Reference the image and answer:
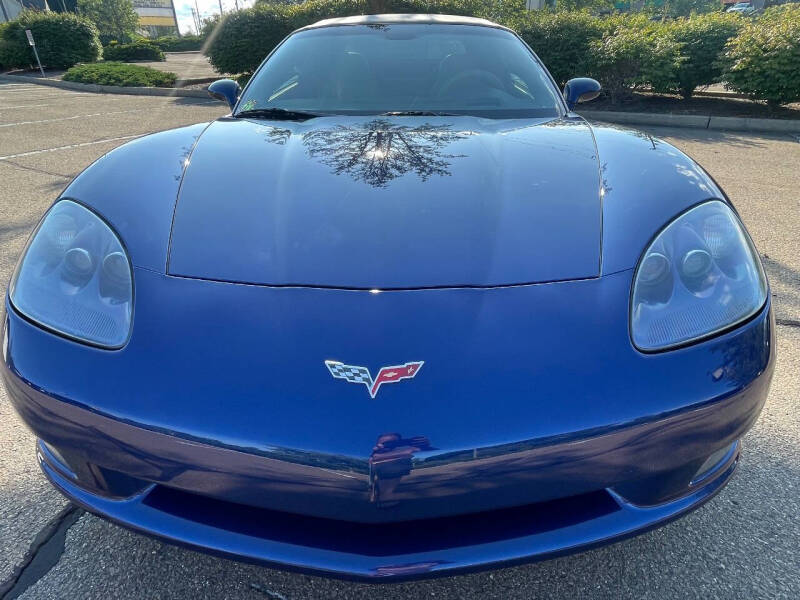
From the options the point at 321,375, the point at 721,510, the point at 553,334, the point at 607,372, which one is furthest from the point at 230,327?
the point at 721,510

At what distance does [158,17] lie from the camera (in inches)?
2827

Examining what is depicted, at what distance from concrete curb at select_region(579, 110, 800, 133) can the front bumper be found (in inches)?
284

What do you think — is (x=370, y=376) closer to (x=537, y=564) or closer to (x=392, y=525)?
(x=392, y=525)

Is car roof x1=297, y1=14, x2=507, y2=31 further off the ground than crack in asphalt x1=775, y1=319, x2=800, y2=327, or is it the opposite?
car roof x1=297, y1=14, x2=507, y2=31

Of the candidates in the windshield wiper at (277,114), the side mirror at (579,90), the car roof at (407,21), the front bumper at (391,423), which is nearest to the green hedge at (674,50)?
the side mirror at (579,90)

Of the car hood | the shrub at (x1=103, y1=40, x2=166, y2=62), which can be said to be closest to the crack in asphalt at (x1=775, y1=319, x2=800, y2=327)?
the car hood

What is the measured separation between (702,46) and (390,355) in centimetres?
991

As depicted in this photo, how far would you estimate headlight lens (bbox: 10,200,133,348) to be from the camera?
1161 mm

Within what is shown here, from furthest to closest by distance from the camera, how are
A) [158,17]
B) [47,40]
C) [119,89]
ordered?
[158,17] → [47,40] → [119,89]

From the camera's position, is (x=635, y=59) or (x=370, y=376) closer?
(x=370, y=376)

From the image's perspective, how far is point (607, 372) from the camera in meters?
1.03

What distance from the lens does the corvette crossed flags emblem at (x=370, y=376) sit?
0.98 meters

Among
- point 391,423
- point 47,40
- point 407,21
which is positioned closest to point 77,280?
point 391,423

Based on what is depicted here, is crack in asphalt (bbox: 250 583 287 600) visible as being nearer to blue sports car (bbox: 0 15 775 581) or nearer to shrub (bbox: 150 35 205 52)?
blue sports car (bbox: 0 15 775 581)
